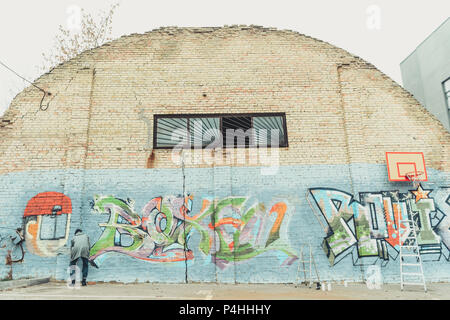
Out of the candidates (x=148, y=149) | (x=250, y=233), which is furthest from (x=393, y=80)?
(x=148, y=149)

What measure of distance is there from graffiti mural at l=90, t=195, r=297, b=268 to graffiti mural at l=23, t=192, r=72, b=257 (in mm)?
781

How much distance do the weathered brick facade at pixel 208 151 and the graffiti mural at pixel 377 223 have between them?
196 mm

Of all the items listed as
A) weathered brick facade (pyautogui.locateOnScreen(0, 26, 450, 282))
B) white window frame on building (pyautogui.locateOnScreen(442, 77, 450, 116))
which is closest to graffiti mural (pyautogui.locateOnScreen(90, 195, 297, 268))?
weathered brick facade (pyautogui.locateOnScreen(0, 26, 450, 282))

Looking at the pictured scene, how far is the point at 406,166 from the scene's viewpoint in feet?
28.5

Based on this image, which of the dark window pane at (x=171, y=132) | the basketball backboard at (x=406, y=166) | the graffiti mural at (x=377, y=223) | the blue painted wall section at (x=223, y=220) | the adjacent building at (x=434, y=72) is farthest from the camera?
the adjacent building at (x=434, y=72)

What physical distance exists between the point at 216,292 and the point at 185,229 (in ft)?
6.52

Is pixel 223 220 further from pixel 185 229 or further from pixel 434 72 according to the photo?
pixel 434 72

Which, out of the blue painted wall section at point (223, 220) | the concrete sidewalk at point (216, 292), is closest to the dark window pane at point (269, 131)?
the blue painted wall section at point (223, 220)

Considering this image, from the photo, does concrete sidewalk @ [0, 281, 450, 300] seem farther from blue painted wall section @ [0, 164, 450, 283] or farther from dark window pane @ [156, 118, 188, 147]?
dark window pane @ [156, 118, 188, 147]

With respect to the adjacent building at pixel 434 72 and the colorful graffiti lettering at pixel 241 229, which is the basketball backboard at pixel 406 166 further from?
the adjacent building at pixel 434 72

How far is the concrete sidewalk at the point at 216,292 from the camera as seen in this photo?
6.00 meters

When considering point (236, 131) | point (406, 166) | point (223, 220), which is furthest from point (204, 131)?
point (406, 166)

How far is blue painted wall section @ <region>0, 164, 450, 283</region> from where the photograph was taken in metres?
8.00

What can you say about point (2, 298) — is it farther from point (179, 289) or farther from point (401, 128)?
point (401, 128)
